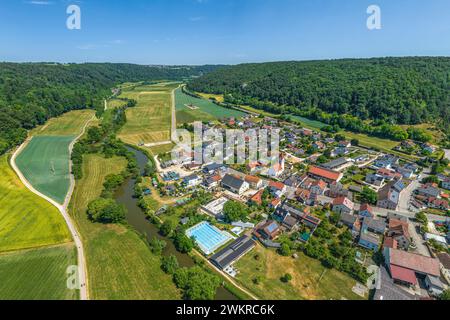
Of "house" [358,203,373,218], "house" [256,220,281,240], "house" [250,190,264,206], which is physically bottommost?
"house" [256,220,281,240]

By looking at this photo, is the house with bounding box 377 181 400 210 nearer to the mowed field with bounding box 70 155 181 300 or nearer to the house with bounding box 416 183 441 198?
the house with bounding box 416 183 441 198

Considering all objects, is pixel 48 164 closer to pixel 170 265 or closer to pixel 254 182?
pixel 170 265

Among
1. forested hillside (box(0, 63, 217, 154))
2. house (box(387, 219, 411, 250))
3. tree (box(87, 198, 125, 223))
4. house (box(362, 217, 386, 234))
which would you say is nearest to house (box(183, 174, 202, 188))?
tree (box(87, 198, 125, 223))

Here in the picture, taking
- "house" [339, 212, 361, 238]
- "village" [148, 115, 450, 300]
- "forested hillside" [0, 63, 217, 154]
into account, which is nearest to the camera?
"village" [148, 115, 450, 300]

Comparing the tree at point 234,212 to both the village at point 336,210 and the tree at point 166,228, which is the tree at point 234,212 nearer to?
the village at point 336,210

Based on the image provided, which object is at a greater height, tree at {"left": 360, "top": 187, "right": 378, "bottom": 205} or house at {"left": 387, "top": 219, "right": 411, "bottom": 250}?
tree at {"left": 360, "top": 187, "right": 378, "bottom": 205}

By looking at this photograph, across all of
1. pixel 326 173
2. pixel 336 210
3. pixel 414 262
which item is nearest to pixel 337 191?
pixel 336 210

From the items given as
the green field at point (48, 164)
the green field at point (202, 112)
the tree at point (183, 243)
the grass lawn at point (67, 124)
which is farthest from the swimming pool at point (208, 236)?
the green field at point (202, 112)
